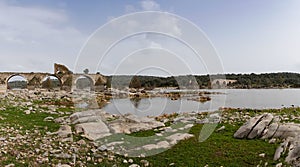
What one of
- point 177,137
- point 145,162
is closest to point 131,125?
point 177,137

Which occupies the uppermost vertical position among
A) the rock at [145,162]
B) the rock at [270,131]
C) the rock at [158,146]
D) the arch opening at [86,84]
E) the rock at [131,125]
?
the arch opening at [86,84]

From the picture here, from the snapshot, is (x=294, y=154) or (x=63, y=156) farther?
(x=63, y=156)

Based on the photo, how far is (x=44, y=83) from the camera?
9694 centimetres

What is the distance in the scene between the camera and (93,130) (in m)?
14.9

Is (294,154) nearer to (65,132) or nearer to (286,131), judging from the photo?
(286,131)

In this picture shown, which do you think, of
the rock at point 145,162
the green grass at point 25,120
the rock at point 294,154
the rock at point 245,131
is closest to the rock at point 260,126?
the rock at point 245,131

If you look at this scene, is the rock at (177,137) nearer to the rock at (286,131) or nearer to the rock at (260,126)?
the rock at (260,126)

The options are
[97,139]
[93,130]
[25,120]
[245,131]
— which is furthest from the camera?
[25,120]

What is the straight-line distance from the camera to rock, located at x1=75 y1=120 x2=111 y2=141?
14.0 m

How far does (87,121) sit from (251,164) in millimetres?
10564

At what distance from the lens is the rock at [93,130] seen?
14.0 meters

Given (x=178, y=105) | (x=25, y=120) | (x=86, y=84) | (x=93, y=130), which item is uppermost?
(x=86, y=84)

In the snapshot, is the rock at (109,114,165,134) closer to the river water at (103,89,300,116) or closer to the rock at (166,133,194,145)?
the rock at (166,133,194,145)

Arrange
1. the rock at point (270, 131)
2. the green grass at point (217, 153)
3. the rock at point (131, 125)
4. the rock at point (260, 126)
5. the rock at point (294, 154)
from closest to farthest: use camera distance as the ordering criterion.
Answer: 1. the rock at point (294, 154)
2. the green grass at point (217, 153)
3. the rock at point (270, 131)
4. the rock at point (260, 126)
5. the rock at point (131, 125)
